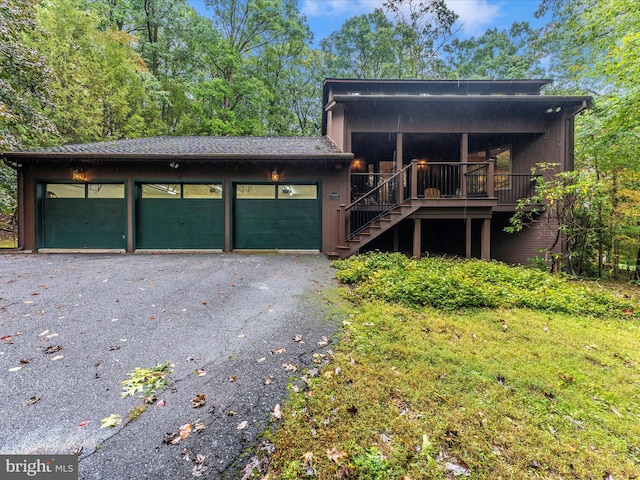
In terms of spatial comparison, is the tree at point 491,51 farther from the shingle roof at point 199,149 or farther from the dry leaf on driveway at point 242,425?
the dry leaf on driveway at point 242,425

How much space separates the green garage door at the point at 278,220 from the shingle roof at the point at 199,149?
1.09 metres

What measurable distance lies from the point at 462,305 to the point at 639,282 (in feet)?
21.7

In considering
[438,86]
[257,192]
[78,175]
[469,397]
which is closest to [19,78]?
[78,175]

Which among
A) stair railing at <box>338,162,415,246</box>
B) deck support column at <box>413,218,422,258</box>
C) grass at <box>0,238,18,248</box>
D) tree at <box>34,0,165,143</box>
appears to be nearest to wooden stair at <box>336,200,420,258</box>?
stair railing at <box>338,162,415,246</box>

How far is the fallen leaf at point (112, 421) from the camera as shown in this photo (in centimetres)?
184

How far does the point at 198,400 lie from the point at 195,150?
7.75 meters

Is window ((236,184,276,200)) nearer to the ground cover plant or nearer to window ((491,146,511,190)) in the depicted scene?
the ground cover plant

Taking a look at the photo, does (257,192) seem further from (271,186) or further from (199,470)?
(199,470)

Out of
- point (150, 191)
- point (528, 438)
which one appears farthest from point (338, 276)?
point (150, 191)

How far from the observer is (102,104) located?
12109 mm

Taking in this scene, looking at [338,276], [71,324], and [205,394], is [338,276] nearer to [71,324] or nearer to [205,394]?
[205,394]

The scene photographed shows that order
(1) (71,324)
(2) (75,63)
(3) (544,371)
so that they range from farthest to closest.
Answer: (2) (75,63)
(1) (71,324)
(3) (544,371)

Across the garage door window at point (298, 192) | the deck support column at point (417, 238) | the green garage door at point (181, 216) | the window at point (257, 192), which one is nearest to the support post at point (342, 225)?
the garage door window at point (298, 192)

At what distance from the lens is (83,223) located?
8.20m
